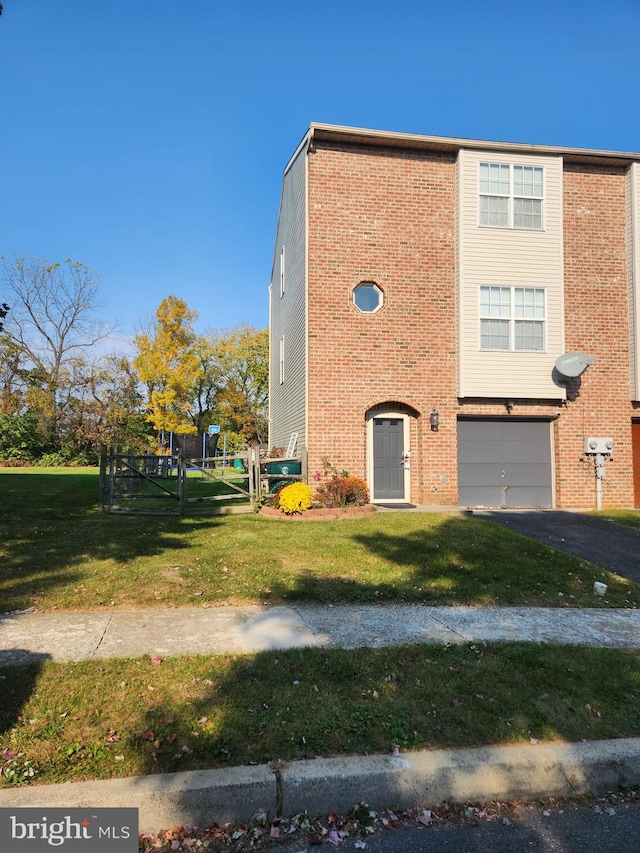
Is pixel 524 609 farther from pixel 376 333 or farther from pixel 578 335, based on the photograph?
pixel 578 335

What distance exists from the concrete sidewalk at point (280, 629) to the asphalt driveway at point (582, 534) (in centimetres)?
253

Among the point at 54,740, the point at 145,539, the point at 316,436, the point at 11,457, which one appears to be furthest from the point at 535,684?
the point at 11,457

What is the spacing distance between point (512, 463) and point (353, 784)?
457 inches

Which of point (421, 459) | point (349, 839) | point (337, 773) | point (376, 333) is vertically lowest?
point (349, 839)

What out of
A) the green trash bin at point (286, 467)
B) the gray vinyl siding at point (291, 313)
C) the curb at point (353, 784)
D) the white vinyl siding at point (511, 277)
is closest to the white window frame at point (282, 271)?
the gray vinyl siding at point (291, 313)

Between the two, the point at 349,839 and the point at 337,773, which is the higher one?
the point at 337,773

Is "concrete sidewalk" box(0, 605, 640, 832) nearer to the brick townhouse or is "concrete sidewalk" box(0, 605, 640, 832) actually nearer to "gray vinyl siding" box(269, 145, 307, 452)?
the brick townhouse

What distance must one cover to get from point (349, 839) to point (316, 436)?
385 inches

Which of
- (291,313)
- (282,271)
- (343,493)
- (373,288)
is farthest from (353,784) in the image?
(282,271)

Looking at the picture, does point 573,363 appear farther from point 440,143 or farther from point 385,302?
point 440,143

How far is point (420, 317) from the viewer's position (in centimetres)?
1286

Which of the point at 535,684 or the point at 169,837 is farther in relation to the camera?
the point at 535,684

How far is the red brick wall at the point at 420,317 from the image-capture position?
40.8 ft

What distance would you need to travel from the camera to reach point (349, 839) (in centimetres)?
258
